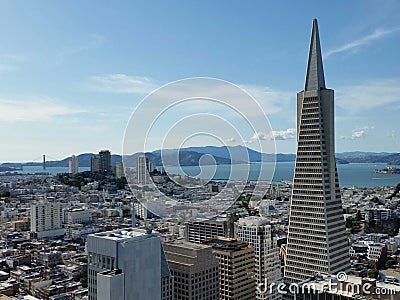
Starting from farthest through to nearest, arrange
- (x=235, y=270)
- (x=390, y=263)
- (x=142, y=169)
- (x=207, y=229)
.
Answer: (x=207, y=229), (x=390, y=263), (x=235, y=270), (x=142, y=169)

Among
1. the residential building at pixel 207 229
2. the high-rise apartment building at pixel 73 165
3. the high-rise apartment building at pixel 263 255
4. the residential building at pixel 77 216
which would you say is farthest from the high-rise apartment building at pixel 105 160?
the high-rise apartment building at pixel 263 255

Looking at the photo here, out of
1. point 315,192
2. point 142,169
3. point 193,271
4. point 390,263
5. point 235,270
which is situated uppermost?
point 142,169

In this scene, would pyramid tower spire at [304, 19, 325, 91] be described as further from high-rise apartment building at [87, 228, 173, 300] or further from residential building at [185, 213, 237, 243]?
residential building at [185, 213, 237, 243]

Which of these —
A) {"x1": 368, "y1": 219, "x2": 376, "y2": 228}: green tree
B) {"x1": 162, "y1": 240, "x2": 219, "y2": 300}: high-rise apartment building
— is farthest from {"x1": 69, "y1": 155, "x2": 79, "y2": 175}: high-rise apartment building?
{"x1": 162, "y1": 240, "x2": 219, "y2": 300}: high-rise apartment building

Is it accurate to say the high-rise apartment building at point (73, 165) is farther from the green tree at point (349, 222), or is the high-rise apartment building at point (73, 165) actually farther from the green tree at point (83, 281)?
the green tree at point (83, 281)

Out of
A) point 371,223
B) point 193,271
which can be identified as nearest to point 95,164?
point 371,223

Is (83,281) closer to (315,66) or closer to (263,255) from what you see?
(263,255)
